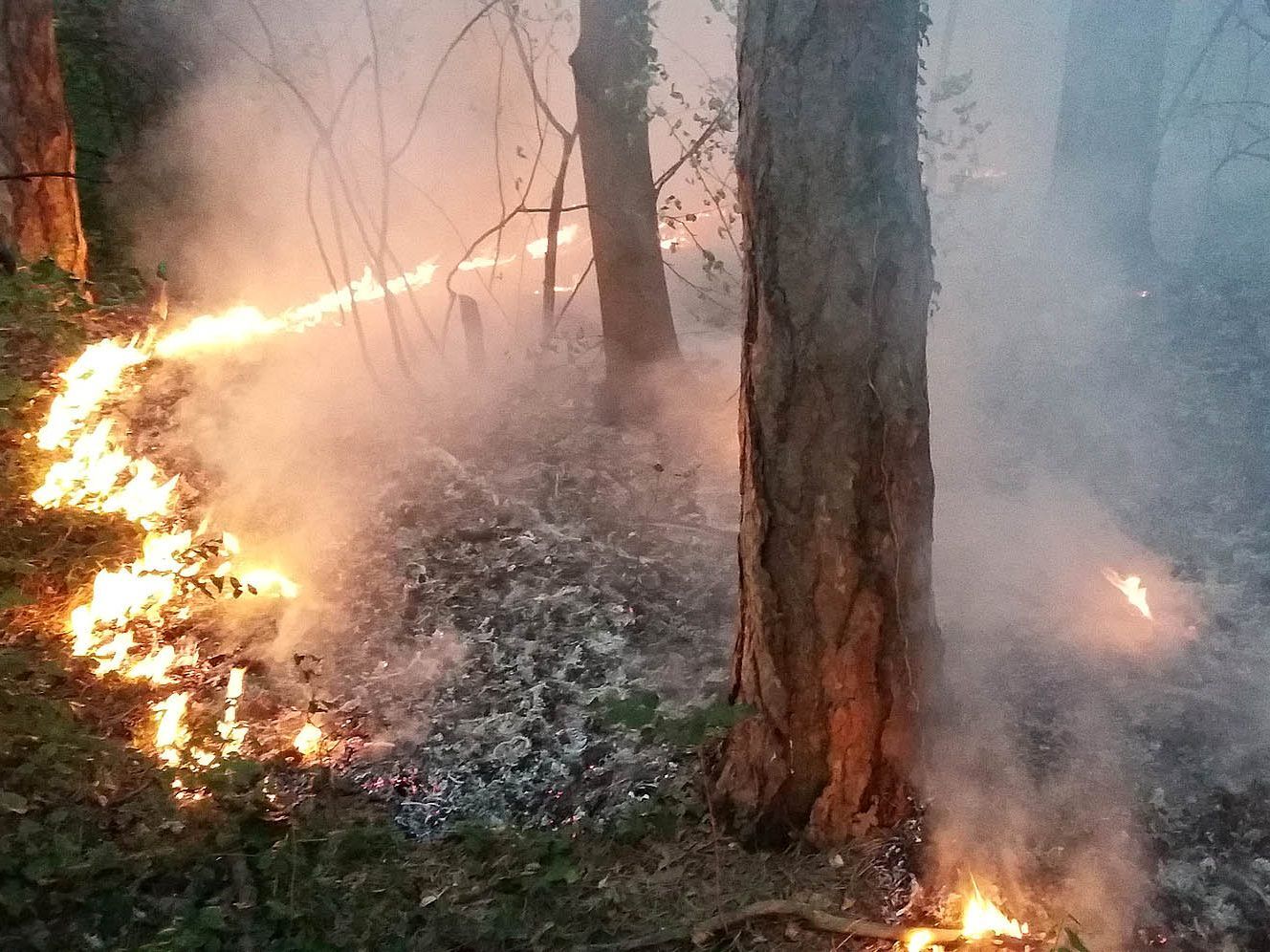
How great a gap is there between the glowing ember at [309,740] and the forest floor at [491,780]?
91 mm

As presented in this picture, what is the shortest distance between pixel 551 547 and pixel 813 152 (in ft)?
9.49

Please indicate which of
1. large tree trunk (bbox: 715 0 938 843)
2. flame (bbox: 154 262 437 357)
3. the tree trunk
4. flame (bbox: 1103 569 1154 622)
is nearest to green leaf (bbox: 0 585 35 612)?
large tree trunk (bbox: 715 0 938 843)

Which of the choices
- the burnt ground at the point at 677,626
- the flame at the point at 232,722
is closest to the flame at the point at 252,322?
the burnt ground at the point at 677,626

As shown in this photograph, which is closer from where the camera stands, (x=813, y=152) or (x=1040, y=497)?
(x=813, y=152)

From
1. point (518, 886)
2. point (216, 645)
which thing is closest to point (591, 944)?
point (518, 886)

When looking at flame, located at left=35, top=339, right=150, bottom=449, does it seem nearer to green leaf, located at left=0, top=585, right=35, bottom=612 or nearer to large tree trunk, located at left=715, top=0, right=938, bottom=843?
green leaf, located at left=0, top=585, right=35, bottom=612

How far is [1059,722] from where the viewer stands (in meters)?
3.25

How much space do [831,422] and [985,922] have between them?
1.48 meters

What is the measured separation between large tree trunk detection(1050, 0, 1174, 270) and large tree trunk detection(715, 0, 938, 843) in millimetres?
5662

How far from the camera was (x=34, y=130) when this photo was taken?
6496mm

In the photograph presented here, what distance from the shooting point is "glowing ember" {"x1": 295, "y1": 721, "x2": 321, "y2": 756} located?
3598mm

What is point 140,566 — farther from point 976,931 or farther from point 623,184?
point 976,931

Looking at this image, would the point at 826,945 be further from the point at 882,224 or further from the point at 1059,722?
the point at 882,224

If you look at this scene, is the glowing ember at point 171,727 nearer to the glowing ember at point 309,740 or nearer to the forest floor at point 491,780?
the forest floor at point 491,780
